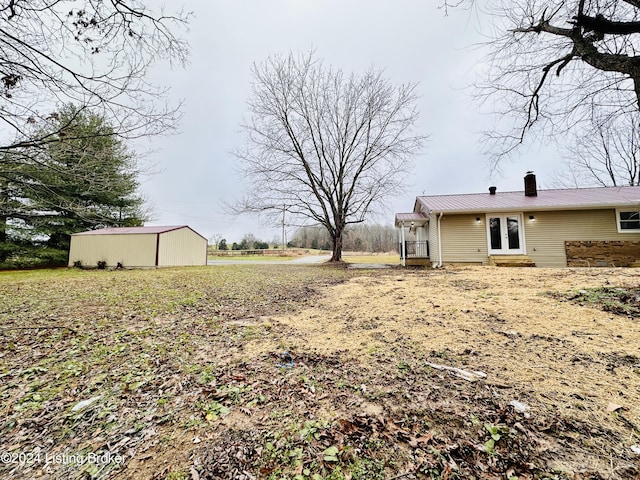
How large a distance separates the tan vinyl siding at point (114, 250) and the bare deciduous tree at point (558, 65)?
16.3 meters

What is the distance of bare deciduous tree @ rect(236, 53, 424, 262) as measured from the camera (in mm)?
15781

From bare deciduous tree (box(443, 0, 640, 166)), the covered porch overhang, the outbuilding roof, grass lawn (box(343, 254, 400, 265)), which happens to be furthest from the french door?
grass lawn (box(343, 254, 400, 265))

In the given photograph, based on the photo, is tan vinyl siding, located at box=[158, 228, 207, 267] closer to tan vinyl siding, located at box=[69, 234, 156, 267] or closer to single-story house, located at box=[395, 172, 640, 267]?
tan vinyl siding, located at box=[69, 234, 156, 267]

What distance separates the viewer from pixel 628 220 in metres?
10.2

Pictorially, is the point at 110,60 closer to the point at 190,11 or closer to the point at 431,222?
the point at 190,11

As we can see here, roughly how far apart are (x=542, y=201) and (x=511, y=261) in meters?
3.13

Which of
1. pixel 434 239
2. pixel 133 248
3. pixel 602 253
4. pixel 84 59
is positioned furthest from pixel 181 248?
pixel 602 253

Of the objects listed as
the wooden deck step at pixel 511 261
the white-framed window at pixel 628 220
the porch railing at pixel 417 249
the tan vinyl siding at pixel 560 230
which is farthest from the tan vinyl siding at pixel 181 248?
the white-framed window at pixel 628 220

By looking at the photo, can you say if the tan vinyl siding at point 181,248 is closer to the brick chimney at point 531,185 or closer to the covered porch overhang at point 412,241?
the covered porch overhang at point 412,241

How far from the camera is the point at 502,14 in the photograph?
4777mm

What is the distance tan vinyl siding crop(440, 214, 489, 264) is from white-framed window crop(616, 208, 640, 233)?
4791 mm

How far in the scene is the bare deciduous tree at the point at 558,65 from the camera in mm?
4059

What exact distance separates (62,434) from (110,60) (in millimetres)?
3888

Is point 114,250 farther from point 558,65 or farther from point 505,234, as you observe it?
point 505,234
